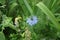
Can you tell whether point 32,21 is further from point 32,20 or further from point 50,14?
point 50,14

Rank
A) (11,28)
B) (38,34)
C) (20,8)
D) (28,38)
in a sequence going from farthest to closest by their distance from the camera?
(20,8) → (11,28) → (38,34) → (28,38)

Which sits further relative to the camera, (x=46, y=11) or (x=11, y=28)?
(x=11, y=28)

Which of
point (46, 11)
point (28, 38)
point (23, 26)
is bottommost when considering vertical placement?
point (28, 38)

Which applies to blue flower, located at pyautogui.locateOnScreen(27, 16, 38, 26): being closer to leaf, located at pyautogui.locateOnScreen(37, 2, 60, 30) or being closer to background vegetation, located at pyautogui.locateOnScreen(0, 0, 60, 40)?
background vegetation, located at pyautogui.locateOnScreen(0, 0, 60, 40)

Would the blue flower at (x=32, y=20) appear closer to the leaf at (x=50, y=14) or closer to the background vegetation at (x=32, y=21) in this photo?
the background vegetation at (x=32, y=21)

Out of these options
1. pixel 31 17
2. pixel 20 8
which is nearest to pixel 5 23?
pixel 31 17

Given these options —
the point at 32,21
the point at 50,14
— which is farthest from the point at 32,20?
the point at 50,14

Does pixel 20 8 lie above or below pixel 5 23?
above

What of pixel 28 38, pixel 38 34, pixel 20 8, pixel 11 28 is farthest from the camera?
pixel 20 8

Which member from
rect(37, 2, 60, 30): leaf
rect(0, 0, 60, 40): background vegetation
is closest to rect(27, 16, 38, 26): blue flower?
rect(0, 0, 60, 40): background vegetation

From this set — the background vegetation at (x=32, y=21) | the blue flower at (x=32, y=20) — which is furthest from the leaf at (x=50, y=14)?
the blue flower at (x=32, y=20)

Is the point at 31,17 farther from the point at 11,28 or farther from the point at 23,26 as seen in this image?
the point at 11,28
